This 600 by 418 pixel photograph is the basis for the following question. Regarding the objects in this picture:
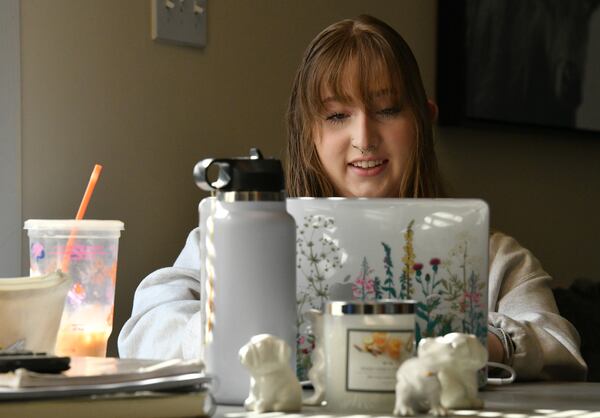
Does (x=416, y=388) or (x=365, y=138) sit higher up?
(x=365, y=138)

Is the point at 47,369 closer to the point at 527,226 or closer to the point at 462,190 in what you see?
the point at 462,190

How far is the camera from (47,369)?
0.79 m

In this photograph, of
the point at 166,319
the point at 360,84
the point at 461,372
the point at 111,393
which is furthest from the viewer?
the point at 360,84

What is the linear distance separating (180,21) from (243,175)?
1.11m

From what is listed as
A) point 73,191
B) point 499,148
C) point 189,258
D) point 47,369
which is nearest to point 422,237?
point 47,369

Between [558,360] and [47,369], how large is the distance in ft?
2.28

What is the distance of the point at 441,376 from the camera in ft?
2.77

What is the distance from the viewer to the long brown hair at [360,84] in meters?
1.58

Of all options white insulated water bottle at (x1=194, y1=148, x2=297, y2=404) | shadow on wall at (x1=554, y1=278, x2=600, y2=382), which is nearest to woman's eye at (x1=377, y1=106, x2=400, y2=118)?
shadow on wall at (x1=554, y1=278, x2=600, y2=382)

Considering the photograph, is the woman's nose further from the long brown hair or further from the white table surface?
the white table surface

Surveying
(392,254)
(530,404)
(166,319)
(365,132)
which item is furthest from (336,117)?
(530,404)

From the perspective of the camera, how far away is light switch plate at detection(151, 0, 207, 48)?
1.87 metres

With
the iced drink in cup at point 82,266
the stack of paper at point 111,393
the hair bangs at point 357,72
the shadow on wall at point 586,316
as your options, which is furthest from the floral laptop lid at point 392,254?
the shadow on wall at point 586,316

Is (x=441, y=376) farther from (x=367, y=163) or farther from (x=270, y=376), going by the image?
(x=367, y=163)
